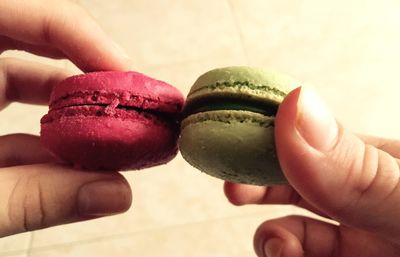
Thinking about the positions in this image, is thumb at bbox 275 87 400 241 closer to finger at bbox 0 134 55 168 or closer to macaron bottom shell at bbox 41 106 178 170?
macaron bottom shell at bbox 41 106 178 170

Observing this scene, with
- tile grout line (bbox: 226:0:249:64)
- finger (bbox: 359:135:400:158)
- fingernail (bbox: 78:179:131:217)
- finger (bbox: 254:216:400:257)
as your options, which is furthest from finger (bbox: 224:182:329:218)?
tile grout line (bbox: 226:0:249:64)

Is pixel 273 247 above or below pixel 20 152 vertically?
below

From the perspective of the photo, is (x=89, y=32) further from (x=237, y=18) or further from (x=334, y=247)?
(x=237, y=18)

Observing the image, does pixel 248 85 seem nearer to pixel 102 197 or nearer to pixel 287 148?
pixel 287 148

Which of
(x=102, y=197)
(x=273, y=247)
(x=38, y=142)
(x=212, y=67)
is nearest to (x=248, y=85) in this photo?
(x=102, y=197)

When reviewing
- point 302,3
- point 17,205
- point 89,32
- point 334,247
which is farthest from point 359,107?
point 17,205

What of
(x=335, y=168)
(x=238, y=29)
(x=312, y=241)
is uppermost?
(x=335, y=168)
